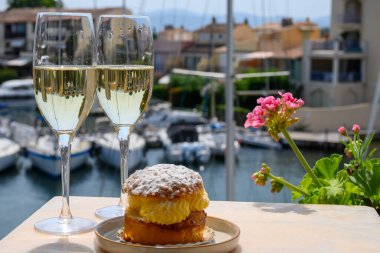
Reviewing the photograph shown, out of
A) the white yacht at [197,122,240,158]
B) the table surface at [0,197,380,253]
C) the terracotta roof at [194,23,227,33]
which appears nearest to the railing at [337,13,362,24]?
the terracotta roof at [194,23,227,33]

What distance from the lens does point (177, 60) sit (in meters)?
19.0

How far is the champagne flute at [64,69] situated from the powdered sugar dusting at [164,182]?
0.28 ft

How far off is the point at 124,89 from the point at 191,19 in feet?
64.3

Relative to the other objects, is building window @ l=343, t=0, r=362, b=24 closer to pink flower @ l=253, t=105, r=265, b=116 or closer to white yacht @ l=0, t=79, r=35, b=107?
white yacht @ l=0, t=79, r=35, b=107

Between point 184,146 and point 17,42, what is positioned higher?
point 17,42

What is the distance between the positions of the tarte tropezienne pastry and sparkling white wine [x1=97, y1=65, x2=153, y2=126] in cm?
13

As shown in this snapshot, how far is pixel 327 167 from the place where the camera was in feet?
3.11

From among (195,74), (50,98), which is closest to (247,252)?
(50,98)

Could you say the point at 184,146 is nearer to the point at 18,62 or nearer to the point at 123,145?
the point at 18,62

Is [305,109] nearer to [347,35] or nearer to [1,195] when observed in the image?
[347,35]

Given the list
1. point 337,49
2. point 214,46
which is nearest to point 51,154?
point 214,46

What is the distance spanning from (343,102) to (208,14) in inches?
174

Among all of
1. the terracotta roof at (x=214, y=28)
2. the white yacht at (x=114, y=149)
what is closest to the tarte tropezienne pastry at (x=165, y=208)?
the white yacht at (x=114, y=149)

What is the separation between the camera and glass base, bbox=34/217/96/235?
651mm
